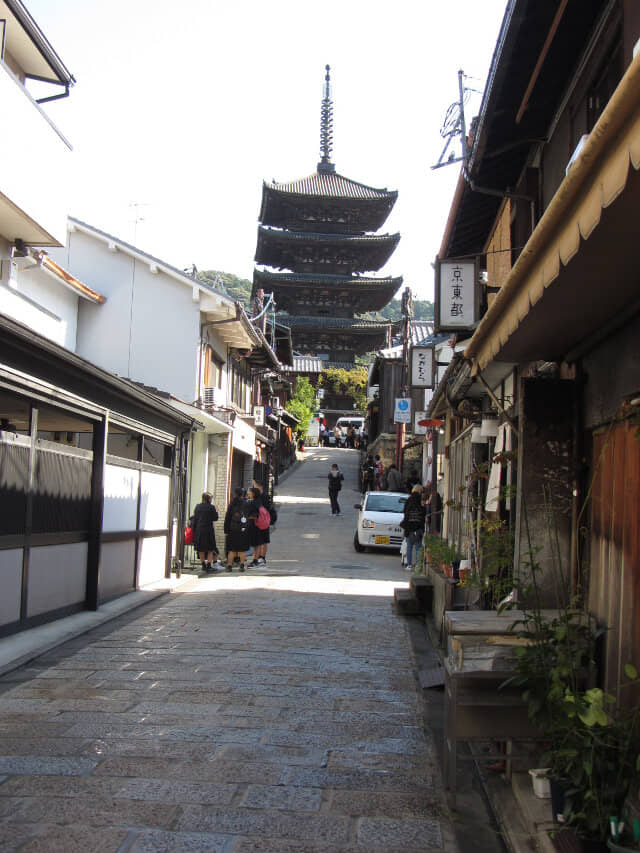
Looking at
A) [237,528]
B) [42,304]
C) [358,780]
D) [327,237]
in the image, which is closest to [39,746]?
[358,780]

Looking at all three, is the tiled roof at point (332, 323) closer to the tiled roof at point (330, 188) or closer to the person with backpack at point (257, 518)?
the tiled roof at point (330, 188)

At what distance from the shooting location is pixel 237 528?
55.2ft

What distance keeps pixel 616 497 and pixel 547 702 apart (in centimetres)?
137

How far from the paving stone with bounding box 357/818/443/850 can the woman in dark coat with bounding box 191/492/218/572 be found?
41.8 feet

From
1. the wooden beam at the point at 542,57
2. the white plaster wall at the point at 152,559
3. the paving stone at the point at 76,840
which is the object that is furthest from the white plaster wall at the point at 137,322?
the paving stone at the point at 76,840

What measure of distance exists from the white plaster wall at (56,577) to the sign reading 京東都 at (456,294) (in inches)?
225

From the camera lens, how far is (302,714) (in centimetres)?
623

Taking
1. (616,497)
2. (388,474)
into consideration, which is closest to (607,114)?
(616,497)

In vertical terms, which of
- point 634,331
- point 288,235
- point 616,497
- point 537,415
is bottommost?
point 616,497

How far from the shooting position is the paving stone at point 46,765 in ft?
15.7

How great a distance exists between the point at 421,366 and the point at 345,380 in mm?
38711

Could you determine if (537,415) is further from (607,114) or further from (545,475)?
(607,114)

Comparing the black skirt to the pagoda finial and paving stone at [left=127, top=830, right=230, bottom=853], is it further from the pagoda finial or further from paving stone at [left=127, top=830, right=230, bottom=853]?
the pagoda finial

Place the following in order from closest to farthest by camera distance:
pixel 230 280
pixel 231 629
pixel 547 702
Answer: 1. pixel 547 702
2. pixel 231 629
3. pixel 230 280
